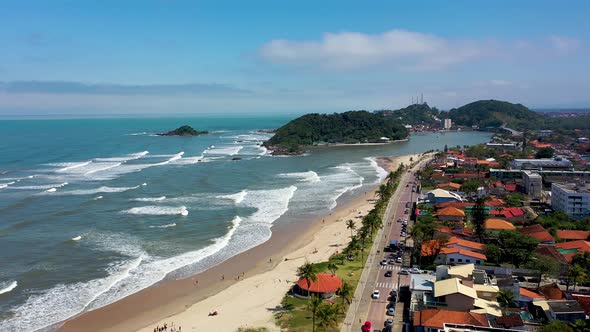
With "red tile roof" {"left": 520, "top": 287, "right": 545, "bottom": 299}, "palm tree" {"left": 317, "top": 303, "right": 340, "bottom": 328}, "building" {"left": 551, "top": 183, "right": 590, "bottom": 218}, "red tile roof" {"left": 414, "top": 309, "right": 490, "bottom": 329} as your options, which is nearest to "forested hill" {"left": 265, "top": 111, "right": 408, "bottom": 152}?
"building" {"left": 551, "top": 183, "right": 590, "bottom": 218}

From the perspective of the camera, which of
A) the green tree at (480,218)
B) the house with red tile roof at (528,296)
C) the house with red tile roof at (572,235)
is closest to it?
the house with red tile roof at (528,296)

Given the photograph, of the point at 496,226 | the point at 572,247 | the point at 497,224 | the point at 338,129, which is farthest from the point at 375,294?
the point at 338,129

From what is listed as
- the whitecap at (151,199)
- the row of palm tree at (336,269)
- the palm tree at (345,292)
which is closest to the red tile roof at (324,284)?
the row of palm tree at (336,269)

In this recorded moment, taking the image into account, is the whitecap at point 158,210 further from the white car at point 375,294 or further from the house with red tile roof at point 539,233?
the house with red tile roof at point 539,233

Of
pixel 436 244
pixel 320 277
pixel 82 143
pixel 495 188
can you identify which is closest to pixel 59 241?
pixel 320 277

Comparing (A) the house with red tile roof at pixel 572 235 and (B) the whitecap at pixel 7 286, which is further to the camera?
(A) the house with red tile roof at pixel 572 235

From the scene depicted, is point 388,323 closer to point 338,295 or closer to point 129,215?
point 338,295
